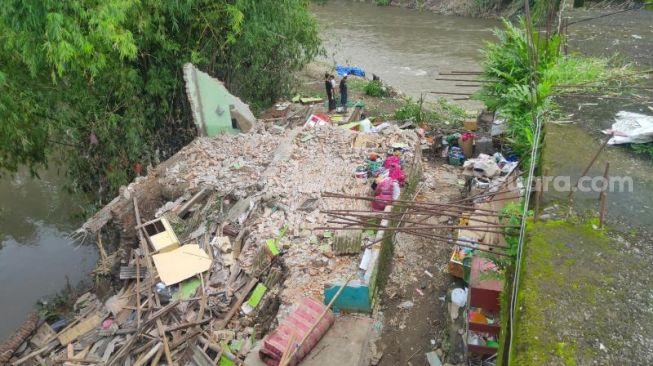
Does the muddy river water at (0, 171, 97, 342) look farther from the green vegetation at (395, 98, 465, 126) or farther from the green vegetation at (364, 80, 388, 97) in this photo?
the green vegetation at (364, 80, 388, 97)

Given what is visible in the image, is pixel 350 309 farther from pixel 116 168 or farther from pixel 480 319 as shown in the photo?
pixel 116 168

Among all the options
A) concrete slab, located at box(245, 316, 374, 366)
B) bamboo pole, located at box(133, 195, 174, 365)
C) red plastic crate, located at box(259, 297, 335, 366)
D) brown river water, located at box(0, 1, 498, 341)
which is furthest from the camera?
brown river water, located at box(0, 1, 498, 341)

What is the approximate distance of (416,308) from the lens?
628cm

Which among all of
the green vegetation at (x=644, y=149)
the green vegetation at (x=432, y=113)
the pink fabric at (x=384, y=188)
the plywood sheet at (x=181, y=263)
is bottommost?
the plywood sheet at (x=181, y=263)

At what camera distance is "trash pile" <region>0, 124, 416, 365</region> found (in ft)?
19.2

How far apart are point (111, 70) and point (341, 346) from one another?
5676 mm

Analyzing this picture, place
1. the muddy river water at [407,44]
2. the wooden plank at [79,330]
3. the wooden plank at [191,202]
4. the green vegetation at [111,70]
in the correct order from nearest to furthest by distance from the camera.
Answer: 1. the green vegetation at [111,70]
2. the wooden plank at [79,330]
3. the wooden plank at [191,202]
4. the muddy river water at [407,44]

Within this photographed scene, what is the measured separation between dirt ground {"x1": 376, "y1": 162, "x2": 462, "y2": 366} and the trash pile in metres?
0.83

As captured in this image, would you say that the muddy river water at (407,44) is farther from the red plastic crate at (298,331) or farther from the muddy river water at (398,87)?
the red plastic crate at (298,331)

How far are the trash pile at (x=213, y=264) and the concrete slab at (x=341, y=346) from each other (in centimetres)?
49

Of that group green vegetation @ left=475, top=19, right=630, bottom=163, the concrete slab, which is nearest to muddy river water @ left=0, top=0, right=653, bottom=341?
green vegetation @ left=475, top=19, right=630, bottom=163

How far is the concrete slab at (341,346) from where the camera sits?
202 inches

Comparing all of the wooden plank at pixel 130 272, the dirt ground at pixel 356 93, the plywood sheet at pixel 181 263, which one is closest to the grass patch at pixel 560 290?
the plywood sheet at pixel 181 263

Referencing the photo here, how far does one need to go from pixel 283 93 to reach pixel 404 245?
6.93 meters
